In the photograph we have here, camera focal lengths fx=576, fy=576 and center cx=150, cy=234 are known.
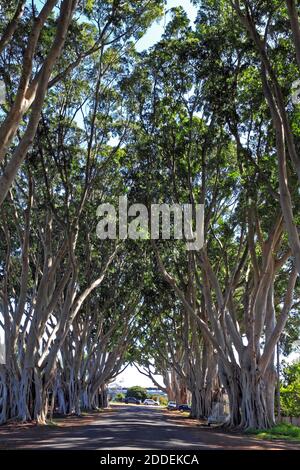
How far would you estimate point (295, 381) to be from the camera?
48.9 meters

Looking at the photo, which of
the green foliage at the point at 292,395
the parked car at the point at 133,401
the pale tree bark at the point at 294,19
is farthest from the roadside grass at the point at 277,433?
the parked car at the point at 133,401

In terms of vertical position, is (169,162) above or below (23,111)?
above

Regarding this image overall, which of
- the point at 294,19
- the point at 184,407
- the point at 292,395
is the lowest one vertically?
the point at 184,407

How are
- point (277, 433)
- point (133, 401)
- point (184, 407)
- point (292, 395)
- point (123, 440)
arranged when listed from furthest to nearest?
point (133, 401) < point (184, 407) < point (292, 395) < point (277, 433) < point (123, 440)

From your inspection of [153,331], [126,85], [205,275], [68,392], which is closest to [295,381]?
[153,331]

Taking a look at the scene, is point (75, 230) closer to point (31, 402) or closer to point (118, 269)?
point (31, 402)

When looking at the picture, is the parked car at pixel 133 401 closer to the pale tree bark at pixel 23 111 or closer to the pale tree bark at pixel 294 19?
the pale tree bark at pixel 294 19

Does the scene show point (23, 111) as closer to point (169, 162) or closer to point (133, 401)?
point (169, 162)

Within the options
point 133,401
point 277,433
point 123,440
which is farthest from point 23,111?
point 133,401

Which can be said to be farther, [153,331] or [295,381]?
[295,381]

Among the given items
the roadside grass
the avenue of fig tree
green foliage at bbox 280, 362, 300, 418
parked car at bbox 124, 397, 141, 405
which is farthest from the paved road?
parked car at bbox 124, 397, 141, 405

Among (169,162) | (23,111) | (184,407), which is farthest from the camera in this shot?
(184,407)

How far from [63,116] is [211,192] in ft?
21.4

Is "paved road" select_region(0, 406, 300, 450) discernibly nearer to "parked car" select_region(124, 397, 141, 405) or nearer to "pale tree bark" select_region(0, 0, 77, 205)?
"pale tree bark" select_region(0, 0, 77, 205)
